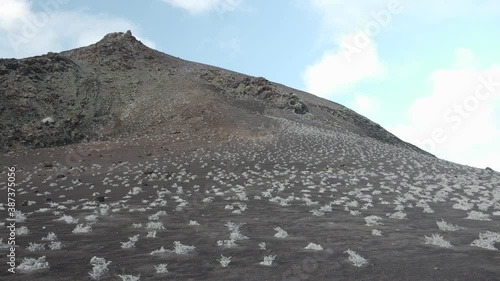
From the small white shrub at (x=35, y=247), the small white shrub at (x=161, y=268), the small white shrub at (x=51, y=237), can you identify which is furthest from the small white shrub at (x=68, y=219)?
the small white shrub at (x=161, y=268)

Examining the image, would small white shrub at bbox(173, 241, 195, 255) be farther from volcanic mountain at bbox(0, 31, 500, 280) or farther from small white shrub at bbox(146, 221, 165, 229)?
small white shrub at bbox(146, 221, 165, 229)

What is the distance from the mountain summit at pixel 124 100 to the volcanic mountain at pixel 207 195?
0.22 metres

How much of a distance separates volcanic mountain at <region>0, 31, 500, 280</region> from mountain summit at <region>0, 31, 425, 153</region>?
22 cm

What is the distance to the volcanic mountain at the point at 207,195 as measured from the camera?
7.39 metres

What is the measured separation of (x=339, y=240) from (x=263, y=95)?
157 ft

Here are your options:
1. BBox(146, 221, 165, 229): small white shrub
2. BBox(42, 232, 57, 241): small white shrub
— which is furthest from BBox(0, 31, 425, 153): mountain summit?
BBox(42, 232, 57, 241): small white shrub

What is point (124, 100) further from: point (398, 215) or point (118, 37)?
point (398, 215)

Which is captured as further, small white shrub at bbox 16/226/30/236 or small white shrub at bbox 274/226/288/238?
small white shrub at bbox 274/226/288/238

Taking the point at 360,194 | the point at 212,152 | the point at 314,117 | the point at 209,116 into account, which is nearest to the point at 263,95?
the point at 314,117

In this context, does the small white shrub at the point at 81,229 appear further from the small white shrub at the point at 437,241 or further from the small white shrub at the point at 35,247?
the small white shrub at the point at 437,241

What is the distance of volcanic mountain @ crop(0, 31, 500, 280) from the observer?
739cm

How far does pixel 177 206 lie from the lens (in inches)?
538

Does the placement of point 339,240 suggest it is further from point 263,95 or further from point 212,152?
point 263,95

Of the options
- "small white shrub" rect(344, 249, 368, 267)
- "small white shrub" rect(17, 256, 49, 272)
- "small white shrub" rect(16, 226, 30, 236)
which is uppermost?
"small white shrub" rect(344, 249, 368, 267)
